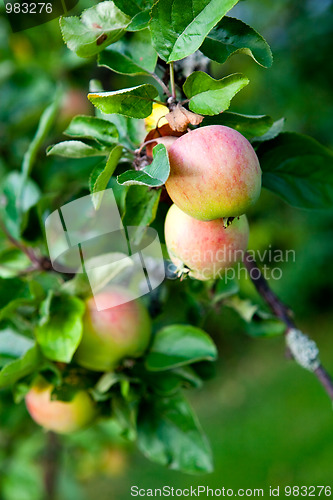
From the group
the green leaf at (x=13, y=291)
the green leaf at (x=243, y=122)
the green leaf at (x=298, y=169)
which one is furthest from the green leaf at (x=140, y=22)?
the green leaf at (x=13, y=291)

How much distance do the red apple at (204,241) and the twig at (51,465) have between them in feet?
3.84

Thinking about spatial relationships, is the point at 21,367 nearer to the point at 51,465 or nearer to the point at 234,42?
the point at 234,42

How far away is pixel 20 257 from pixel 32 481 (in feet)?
3.17

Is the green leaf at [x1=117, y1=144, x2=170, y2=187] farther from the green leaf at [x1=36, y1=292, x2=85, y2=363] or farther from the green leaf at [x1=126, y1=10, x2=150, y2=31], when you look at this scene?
the green leaf at [x1=36, y1=292, x2=85, y2=363]

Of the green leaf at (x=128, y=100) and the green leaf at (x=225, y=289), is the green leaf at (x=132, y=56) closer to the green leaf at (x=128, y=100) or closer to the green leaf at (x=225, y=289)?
the green leaf at (x=128, y=100)

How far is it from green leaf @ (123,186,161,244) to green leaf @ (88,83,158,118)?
0.29ft

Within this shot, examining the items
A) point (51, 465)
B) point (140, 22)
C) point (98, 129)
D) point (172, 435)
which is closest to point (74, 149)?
point (98, 129)

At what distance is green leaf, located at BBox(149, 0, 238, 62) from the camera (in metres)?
0.49

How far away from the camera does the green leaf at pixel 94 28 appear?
1.83ft

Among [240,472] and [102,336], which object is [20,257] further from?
[240,472]

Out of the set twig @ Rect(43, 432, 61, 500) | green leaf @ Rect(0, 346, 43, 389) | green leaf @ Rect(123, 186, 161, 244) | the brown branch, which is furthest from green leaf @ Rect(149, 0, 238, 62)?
twig @ Rect(43, 432, 61, 500)

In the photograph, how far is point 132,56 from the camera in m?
0.63

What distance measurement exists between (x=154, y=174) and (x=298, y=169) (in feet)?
1.02

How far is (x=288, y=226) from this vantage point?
4625mm
